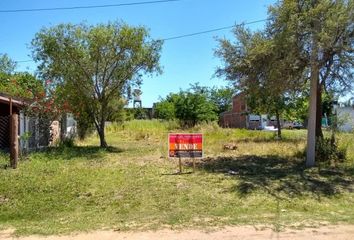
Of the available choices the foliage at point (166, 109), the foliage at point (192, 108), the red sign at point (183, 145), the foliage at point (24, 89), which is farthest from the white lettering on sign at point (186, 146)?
the foliage at point (166, 109)

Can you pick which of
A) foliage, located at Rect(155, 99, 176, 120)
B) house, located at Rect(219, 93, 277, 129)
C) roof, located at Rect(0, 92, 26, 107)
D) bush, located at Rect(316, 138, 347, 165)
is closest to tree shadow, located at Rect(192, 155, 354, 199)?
bush, located at Rect(316, 138, 347, 165)

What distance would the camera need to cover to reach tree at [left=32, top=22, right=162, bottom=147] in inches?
838

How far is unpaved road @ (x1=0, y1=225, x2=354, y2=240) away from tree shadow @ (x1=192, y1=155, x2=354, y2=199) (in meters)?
2.99

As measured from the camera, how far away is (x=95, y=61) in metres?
21.7

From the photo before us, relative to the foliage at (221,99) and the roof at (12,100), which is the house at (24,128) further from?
the foliage at (221,99)

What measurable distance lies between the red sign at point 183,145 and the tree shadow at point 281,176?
3.18 feet

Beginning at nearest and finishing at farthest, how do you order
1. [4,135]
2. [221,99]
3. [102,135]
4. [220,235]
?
[220,235], [4,135], [102,135], [221,99]

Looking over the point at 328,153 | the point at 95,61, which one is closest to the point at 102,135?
the point at 95,61

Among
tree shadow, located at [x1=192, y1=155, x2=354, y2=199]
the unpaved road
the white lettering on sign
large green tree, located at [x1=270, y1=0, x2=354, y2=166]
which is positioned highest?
large green tree, located at [x1=270, y1=0, x2=354, y2=166]

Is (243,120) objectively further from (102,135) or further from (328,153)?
(328,153)

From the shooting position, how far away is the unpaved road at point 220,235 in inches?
291

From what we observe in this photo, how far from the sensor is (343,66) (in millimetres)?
15430

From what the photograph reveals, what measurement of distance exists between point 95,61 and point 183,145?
977cm

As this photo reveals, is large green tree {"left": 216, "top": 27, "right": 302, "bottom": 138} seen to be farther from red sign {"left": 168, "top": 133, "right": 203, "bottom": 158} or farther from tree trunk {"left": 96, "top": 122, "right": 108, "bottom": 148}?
tree trunk {"left": 96, "top": 122, "right": 108, "bottom": 148}
